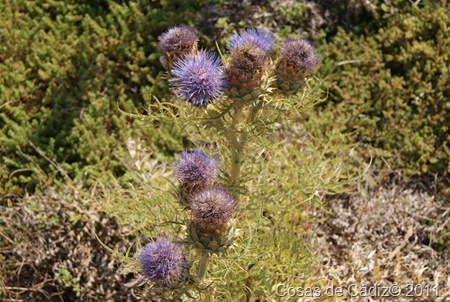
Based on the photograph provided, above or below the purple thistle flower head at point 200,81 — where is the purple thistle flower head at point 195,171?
below

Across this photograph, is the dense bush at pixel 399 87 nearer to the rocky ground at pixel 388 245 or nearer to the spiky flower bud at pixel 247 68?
the rocky ground at pixel 388 245

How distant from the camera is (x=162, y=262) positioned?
2229mm

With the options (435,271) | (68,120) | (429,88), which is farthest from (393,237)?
(68,120)

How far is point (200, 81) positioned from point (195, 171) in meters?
0.39

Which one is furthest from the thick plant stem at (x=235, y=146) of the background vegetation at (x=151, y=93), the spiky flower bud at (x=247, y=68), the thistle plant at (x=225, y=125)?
the background vegetation at (x=151, y=93)

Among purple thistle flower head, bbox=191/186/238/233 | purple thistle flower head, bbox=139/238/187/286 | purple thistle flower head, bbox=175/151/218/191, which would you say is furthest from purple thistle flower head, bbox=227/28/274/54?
purple thistle flower head, bbox=139/238/187/286

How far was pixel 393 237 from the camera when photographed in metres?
3.72

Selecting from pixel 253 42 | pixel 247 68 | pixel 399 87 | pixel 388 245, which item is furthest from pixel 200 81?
pixel 399 87

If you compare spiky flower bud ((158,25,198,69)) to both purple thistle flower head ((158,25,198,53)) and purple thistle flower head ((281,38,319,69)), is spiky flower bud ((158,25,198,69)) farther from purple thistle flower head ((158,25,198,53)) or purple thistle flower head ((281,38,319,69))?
purple thistle flower head ((281,38,319,69))

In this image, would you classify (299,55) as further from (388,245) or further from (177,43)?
(388,245)

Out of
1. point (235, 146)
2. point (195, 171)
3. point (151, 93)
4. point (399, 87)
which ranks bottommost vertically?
point (399, 87)

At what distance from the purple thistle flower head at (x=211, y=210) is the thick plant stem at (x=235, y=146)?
469mm

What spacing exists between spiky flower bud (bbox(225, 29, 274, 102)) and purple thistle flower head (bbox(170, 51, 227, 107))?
0.06m

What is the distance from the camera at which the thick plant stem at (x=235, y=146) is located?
254cm
